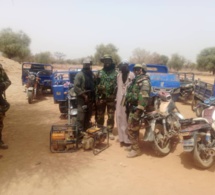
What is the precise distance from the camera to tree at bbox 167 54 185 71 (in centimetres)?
5042

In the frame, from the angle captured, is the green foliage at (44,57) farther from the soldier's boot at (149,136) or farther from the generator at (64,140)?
the soldier's boot at (149,136)

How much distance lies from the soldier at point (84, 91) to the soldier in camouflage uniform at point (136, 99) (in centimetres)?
102

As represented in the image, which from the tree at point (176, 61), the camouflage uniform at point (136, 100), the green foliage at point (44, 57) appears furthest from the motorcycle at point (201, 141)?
the tree at point (176, 61)

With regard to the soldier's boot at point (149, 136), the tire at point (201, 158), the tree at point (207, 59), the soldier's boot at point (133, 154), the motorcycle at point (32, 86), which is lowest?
the soldier's boot at point (133, 154)

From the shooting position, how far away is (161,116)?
4.82m

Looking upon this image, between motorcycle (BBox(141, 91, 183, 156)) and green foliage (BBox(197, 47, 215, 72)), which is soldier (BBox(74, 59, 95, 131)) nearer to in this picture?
motorcycle (BBox(141, 91, 183, 156))

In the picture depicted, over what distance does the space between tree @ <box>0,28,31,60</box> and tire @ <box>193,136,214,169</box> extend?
34855 millimetres

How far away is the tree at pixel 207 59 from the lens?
40.2m

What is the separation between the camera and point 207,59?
135 ft

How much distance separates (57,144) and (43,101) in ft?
19.3

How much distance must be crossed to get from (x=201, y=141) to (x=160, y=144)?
2.87 feet

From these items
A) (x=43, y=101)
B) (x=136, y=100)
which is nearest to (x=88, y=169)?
(x=136, y=100)

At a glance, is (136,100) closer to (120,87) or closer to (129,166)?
(120,87)

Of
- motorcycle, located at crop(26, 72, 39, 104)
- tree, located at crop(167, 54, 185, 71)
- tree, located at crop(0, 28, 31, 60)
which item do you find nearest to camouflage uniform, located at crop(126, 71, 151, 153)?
motorcycle, located at crop(26, 72, 39, 104)
